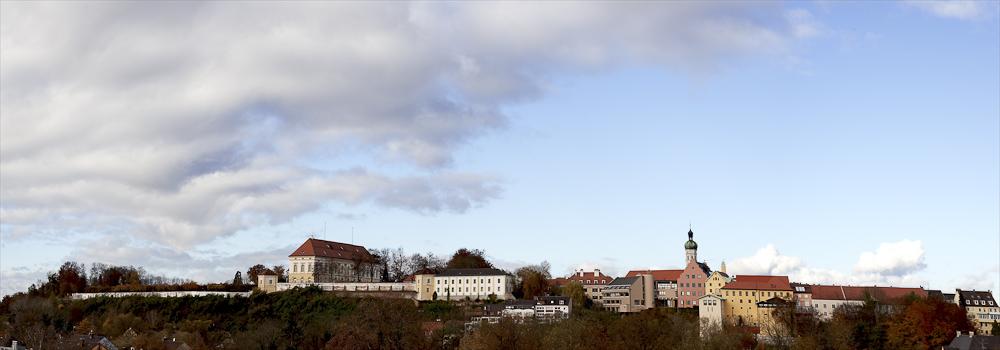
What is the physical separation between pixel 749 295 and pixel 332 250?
5962cm

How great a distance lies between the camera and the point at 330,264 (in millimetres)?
121062

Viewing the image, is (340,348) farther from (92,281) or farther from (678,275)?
(92,281)

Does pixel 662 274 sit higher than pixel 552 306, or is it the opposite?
pixel 662 274

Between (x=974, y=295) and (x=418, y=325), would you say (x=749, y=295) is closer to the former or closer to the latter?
(x=974, y=295)

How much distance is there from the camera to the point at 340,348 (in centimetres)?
6269

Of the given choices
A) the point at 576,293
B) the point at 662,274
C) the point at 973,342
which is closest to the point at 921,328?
the point at 973,342

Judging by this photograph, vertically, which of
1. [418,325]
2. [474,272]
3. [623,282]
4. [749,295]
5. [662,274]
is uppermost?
[474,272]

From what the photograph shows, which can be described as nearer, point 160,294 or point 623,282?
point 160,294

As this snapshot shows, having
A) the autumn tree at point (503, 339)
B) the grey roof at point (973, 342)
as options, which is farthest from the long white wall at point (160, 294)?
the grey roof at point (973, 342)

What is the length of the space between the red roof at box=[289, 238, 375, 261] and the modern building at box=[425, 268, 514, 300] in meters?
21.1

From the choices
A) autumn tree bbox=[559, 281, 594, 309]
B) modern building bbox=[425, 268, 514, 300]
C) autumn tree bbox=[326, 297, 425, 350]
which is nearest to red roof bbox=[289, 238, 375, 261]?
modern building bbox=[425, 268, 514, 300]

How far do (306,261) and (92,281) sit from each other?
4139 cm

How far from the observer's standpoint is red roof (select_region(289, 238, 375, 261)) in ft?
391

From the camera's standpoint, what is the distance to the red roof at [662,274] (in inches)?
4552
